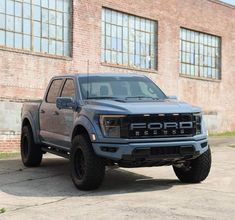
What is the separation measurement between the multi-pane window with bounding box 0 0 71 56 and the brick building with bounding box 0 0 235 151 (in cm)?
3

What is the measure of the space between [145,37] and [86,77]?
471 inches

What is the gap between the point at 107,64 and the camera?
1914 centimetres

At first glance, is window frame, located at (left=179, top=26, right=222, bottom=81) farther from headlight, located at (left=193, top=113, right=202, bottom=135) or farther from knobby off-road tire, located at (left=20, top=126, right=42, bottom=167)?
headlight, located at (left=193, top=113, right=202, bottom=135)

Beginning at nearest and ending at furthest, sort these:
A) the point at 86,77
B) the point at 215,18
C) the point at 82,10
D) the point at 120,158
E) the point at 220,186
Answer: the point at 120,158, the point at 220,186, the point at 86,77, the point at 82,10, the point at 215,18

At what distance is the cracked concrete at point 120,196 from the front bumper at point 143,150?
22.7 inches

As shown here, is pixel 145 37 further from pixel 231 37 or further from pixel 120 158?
pixel 120 158

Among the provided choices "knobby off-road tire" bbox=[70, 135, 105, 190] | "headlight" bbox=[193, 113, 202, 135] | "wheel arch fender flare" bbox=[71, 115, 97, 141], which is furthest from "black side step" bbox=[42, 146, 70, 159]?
"headlight" bbox=[193, 113, 202, 135]

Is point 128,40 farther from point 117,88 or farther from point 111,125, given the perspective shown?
point 111,125

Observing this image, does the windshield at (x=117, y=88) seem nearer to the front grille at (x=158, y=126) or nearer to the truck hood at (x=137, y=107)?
the truck hood at (x=137, y=107)

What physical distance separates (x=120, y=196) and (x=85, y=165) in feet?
2.47

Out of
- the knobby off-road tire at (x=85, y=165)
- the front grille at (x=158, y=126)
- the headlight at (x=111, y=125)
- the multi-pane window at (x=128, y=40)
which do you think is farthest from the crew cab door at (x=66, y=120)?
the multi-pane window at (x=128, y=40)

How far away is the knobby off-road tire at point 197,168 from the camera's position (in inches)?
354

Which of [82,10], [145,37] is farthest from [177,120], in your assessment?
[145,37]

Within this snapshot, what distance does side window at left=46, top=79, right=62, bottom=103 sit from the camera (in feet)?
34.7
